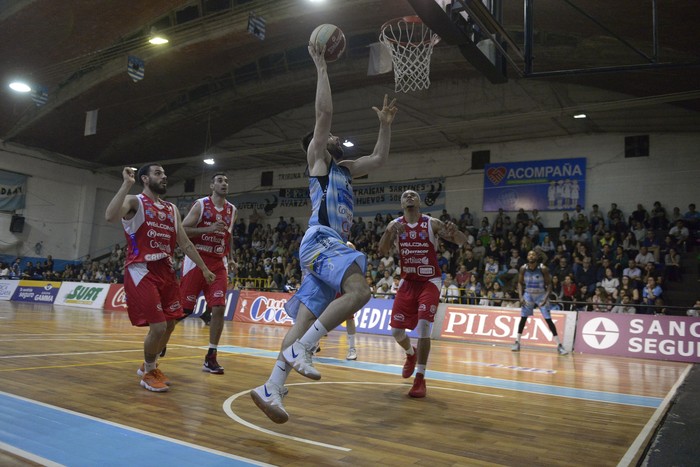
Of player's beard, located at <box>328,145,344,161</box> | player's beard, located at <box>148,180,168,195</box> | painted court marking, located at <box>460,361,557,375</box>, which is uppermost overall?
player's beard, located at <box>328,145,344,161</box>

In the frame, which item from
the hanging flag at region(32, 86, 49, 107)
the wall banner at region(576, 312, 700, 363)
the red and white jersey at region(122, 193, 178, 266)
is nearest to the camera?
the red and white jersey at region(122, 193, 178, 266)

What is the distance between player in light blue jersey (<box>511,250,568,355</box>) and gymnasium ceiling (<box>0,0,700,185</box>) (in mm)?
4215

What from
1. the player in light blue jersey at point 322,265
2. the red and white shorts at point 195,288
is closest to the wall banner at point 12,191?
the red and white shorts at point 195,288

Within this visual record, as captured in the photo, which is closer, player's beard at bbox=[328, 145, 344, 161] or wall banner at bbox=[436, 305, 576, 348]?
player's beard at bbox=[328, 145, 344, 161]

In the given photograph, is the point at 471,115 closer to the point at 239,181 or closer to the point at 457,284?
the point at 457,284

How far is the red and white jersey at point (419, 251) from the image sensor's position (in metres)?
5.89

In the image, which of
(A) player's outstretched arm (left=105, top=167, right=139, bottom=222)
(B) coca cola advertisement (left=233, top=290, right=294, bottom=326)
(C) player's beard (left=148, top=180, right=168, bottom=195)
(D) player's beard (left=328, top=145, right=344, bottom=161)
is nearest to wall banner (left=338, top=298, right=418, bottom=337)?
(B) coca cola advertisement (left=233, top=290, right=294, bottom=326)

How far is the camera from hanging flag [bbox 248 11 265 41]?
54.4 ft

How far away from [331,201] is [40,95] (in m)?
21.6

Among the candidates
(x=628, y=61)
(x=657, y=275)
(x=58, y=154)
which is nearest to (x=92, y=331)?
(x=657, y=275)

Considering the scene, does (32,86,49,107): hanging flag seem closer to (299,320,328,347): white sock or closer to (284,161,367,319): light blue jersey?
(284,161,367,319): light blue jersey

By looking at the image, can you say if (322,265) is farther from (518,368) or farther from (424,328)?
(518,368)

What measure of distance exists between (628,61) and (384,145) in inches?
546

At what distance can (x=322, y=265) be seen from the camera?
3.71 m
